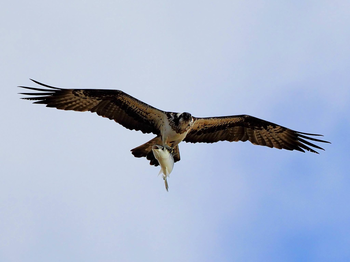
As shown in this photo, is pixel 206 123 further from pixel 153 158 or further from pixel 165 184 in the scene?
pixel 165 184

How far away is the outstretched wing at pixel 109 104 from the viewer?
13.0 metres

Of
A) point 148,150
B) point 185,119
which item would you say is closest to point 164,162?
point 185,119

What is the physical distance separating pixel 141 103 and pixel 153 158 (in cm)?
139

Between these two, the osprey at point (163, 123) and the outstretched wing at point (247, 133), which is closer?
the osprey at point (163, 123)

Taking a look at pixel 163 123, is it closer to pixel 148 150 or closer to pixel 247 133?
pixel 148 150

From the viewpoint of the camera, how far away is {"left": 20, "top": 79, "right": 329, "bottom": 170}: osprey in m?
13.0

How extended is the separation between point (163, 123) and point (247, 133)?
254 cm

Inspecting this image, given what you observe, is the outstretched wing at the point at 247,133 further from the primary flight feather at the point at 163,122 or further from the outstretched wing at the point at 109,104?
the outstretched wing at the point at 109,104

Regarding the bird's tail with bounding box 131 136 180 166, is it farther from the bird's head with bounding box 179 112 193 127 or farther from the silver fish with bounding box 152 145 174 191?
the silver fish with bounding box 152 145 174 191

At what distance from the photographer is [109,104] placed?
13328mm

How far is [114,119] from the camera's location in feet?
44.2

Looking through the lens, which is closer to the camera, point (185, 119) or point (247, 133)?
point (185, 119)

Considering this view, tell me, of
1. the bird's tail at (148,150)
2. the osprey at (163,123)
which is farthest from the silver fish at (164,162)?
the bird's tail at (148,150)

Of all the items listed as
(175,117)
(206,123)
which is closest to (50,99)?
(175,117)
